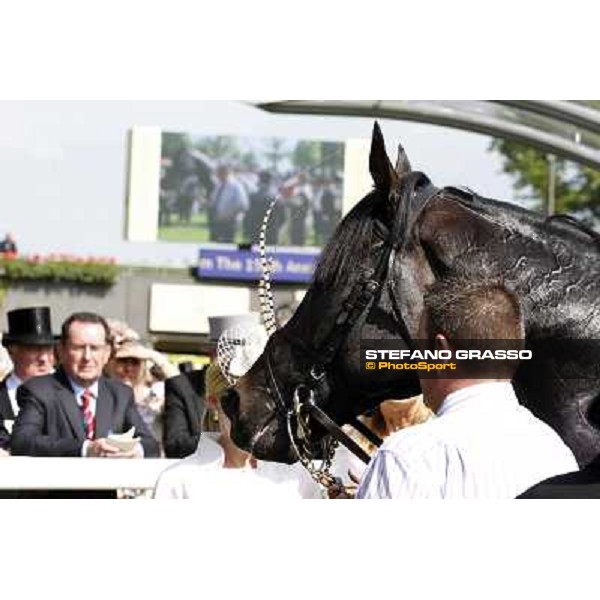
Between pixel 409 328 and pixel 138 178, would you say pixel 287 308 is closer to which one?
pixel 138 178

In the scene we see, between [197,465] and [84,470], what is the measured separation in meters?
0.41

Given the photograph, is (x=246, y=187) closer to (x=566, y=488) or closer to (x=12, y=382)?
(x=12, y=382)

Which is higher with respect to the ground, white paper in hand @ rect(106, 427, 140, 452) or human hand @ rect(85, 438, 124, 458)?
white paper in hand @ rect(106, 427, 140, 452)

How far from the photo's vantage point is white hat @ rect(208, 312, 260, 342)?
5000mm

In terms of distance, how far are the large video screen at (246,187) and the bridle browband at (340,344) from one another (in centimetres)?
62

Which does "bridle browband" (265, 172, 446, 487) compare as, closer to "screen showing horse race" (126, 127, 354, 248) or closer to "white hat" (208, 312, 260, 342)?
"screen showing horse race" (126, 127, 354, 248)

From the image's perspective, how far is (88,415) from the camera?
594 centimetres

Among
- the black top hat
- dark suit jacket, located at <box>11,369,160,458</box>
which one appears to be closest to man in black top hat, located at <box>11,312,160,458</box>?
dark suit jacket, located at <box>11,369,160,458</box>

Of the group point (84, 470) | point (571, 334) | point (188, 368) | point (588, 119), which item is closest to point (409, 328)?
point (571, 334)

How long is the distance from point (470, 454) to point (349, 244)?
29.7 inches

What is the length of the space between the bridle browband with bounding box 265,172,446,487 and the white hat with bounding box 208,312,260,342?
3.68 feet

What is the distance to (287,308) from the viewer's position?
466 centimetres

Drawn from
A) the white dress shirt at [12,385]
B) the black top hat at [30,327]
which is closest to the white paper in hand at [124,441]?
the black top hat at [30,327]

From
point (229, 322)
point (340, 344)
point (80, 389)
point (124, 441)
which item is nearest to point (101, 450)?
point (124, 441)
